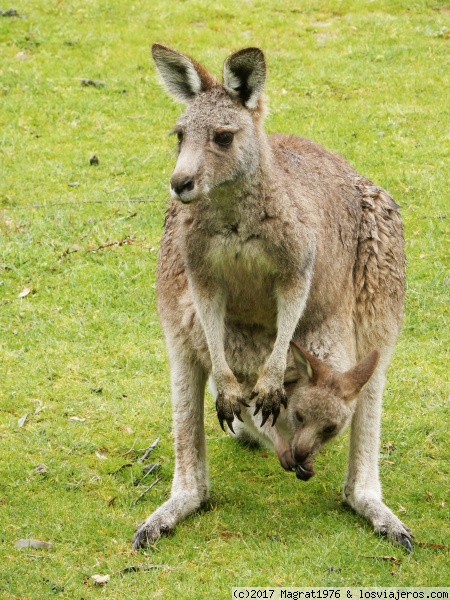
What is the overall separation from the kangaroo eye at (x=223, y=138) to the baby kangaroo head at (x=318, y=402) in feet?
3.31

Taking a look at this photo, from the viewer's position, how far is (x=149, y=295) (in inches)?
298

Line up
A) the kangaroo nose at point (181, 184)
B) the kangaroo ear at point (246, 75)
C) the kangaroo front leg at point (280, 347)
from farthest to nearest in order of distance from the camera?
1. the kangaroo front leg at point (280, 347)
2. the kangaroo ear at point (246, 75)
3. the kangaroo nose at point (181, 184)

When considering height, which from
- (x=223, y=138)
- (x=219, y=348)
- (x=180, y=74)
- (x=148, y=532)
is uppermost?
(x=180, y=74)

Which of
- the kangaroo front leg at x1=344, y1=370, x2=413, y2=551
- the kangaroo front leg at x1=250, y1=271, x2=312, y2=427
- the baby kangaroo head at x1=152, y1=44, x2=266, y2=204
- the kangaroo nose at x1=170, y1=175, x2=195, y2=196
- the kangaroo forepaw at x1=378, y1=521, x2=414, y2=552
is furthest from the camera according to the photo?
the kangaroo front leg at x1=344, y1=370, x2=413, y2=551

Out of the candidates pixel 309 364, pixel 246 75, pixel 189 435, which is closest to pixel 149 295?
pixel 189 435

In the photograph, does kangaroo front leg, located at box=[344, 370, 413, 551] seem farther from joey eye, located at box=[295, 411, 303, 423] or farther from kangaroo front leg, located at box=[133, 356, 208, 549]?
kangaroo front leg, located at box=[133, 356, 208, 549]

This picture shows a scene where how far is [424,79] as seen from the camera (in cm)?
1105

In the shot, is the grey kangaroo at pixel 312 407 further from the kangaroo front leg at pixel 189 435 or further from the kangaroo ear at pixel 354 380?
the kangaroo front leg at pixel 189 435

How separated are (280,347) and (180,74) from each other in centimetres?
129

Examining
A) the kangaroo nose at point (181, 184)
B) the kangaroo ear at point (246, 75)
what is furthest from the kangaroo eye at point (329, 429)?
the kangaroo ear at point (246, 75)

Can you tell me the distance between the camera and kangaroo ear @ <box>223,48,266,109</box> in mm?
4461

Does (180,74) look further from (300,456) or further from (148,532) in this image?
(148,532)

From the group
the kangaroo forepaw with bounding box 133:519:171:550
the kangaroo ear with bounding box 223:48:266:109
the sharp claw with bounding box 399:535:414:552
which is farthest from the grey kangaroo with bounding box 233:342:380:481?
the kangaroo ear with bounding box 223:48:266:109

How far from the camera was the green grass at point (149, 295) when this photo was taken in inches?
185
